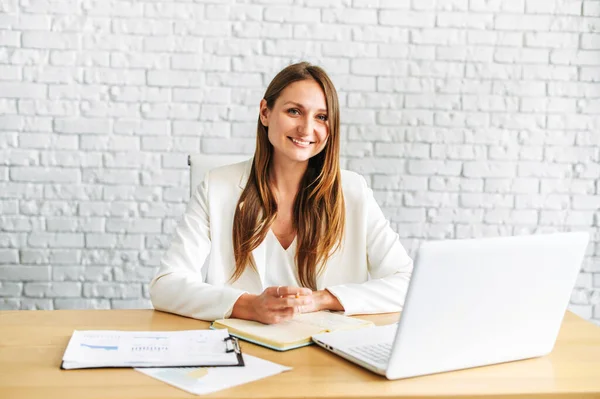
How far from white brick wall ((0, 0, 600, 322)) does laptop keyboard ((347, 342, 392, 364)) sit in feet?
6.22

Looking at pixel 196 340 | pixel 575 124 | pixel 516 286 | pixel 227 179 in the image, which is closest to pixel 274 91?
pixel 227 179

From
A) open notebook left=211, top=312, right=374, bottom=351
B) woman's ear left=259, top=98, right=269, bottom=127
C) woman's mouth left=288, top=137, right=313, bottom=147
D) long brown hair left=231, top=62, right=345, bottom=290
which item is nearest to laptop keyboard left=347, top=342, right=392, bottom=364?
open notebook left=211, top=312, right=374, bottom=351

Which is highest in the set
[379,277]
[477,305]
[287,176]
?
[287,176]

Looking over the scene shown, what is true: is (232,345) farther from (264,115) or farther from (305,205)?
(264,115)

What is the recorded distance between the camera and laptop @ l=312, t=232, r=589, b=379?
1.14 meters

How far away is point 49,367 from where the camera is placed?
122 cm

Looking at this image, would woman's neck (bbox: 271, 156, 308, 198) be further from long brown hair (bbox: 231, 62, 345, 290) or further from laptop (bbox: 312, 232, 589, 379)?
laptop (bbox: 312, 232, 589, 379)

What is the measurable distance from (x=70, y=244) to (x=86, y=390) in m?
2.10

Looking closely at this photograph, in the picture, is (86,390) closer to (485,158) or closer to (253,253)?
(253,253)

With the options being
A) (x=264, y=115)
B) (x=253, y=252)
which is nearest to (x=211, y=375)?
(x=253, y=252)

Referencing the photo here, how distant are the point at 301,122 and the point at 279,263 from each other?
0.42 metres

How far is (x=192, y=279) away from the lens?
1.76 meters

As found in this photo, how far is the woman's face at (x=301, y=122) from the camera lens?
2.08 m

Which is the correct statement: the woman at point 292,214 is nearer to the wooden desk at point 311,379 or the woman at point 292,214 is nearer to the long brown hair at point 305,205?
the long brown hair at point 305,205
